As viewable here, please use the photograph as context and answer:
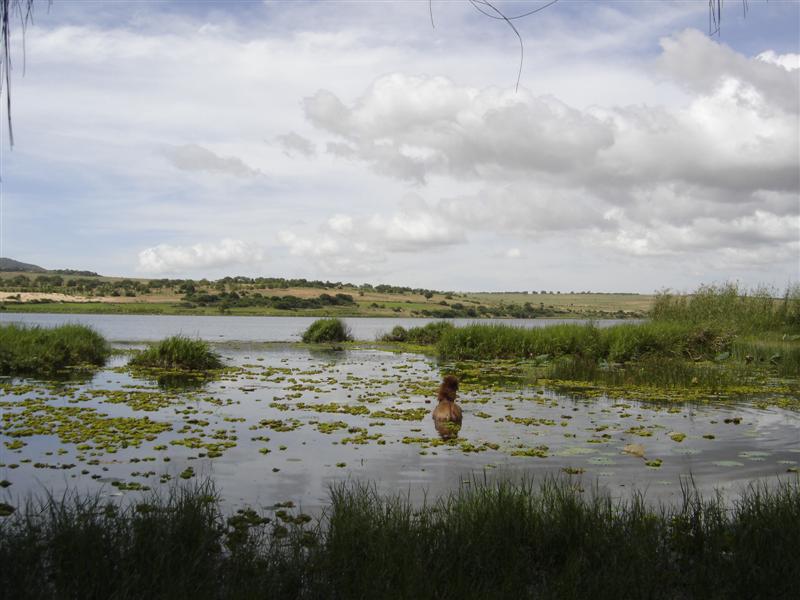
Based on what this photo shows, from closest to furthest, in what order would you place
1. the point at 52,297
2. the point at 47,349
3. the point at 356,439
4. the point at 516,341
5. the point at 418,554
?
the point at 418,554 → the point at 356,439 → the point at 47,349 → the point at 516,341 → the point at 52,297

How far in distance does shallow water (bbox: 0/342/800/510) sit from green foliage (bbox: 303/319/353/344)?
21.0 metres

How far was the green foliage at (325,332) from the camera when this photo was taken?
132ft

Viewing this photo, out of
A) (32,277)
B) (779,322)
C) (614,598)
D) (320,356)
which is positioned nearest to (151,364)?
(320,356)

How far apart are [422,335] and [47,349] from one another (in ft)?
72.1

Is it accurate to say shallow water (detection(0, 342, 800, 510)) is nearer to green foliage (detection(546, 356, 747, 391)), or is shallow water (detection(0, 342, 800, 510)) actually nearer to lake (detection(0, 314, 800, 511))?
lake (detection(0, 314, 800, 511))

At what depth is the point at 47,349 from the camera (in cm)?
2258

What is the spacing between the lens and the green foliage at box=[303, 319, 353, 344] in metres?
40.4

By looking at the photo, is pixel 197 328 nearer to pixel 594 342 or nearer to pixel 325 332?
pixel 325 332

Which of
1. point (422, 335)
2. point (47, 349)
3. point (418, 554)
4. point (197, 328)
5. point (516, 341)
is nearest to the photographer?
point (418, 554)

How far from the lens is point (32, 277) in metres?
105

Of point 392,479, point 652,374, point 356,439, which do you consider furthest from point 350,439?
point 652,374

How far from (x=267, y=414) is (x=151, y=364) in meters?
10.7

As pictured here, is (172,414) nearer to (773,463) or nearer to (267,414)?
(267,414)

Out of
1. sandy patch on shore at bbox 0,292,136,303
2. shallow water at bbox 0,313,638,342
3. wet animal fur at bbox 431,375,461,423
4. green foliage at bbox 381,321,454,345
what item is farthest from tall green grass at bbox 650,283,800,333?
sandy patch on shore at bbox 0,292,136,303
